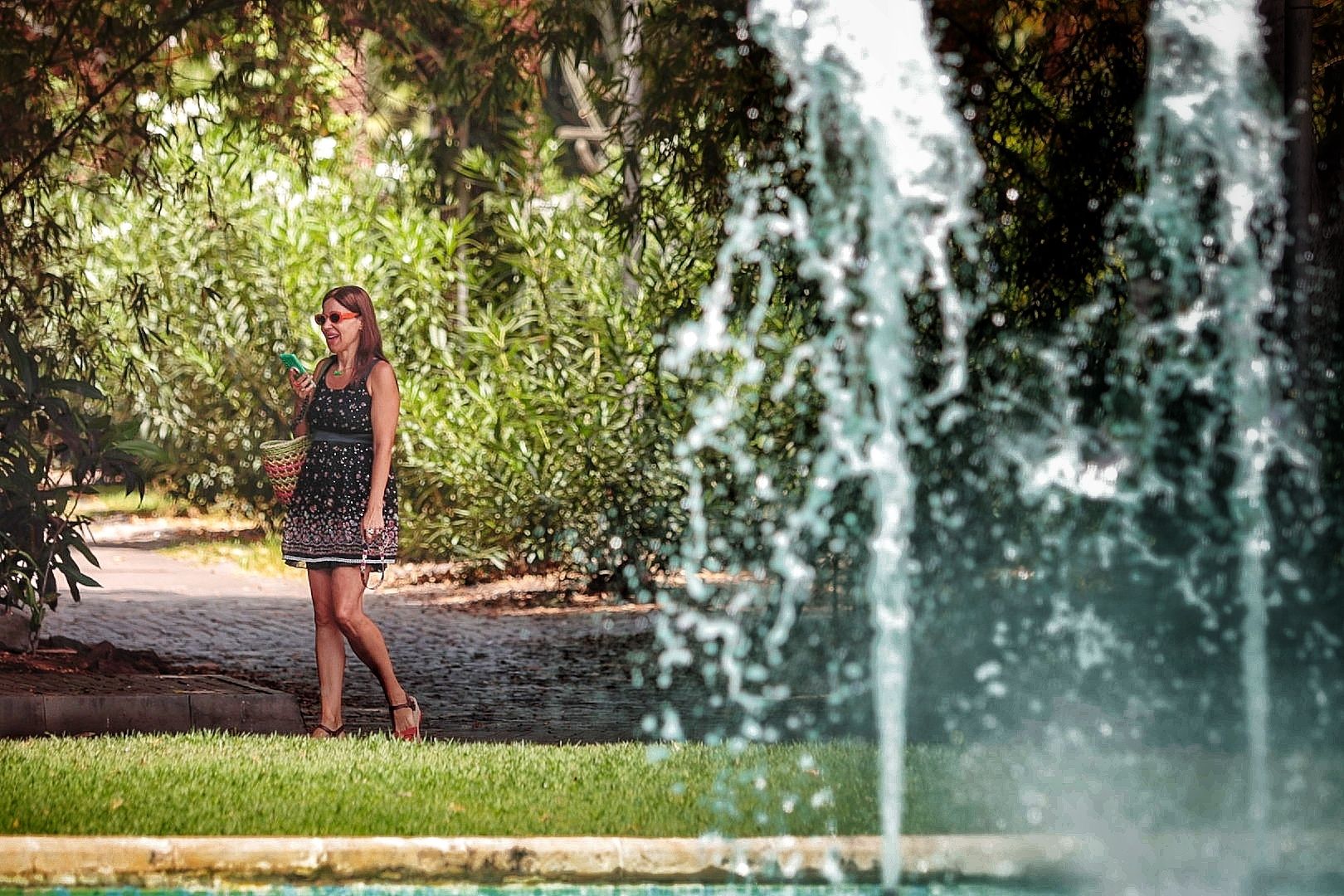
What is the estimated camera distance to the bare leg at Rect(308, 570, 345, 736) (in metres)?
7.52

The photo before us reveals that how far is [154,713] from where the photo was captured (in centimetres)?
811

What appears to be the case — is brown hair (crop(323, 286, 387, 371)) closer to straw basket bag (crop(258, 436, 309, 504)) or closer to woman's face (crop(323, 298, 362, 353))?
woman's face (crop(323, 298, 362, 353))

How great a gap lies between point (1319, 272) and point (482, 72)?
8318 millimetres

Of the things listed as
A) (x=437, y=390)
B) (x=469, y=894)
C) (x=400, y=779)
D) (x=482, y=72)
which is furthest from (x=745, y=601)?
(x=469, y=894)

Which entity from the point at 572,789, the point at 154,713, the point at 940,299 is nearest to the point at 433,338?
the point at 940,299

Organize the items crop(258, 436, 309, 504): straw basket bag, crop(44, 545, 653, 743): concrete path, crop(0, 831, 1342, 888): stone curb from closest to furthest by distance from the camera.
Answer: crop(0, 831, 1342, 888): stone curb → crop(258, 436, 309, 504): straw basket bag → crop(44, 545, 653, 743): concrete path

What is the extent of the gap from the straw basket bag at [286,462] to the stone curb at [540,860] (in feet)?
7.19

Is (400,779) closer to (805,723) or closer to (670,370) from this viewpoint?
(805,723)

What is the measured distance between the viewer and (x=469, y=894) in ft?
17.7

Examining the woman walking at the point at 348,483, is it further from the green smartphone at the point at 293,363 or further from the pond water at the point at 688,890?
the pond water at the point at 688,890

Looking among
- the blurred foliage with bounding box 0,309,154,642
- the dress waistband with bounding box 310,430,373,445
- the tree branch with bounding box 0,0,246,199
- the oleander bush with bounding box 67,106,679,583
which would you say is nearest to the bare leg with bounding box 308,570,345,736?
the dress waistband with bounding box 310,430,373,445

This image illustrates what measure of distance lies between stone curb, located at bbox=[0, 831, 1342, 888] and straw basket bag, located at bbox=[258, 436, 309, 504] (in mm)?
2192

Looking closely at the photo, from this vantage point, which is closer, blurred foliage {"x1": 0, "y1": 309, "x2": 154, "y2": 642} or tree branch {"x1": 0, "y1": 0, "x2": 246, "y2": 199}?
blurred foliage {"x1": 0, "y1": 309, "x2": 154, "y2": 642}

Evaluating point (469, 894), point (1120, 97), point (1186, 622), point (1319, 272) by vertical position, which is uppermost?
point (1120, 97)
